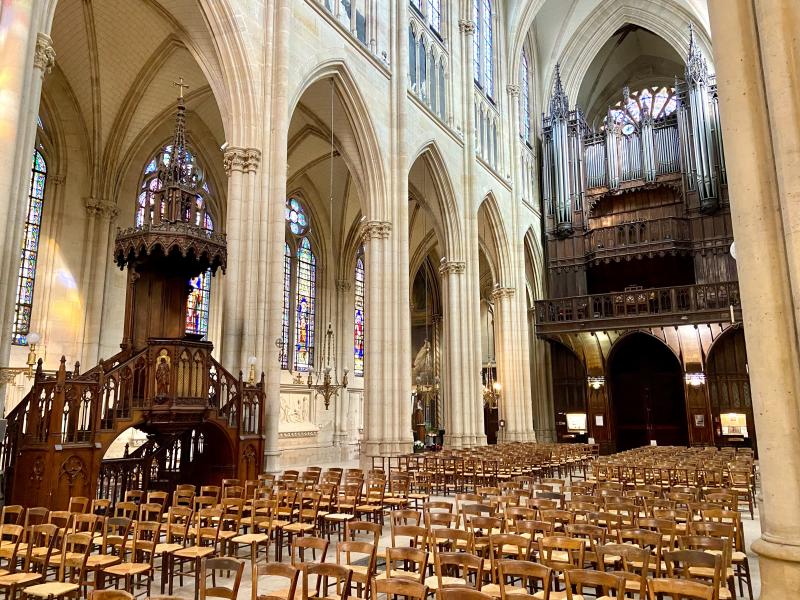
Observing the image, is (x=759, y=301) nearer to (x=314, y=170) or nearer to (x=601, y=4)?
(x=314, y=170)

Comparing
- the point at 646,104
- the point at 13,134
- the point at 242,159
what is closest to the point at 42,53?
the point at 13,134

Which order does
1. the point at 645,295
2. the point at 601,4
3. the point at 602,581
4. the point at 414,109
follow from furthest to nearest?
the point at 601,4
the point at 645,295
the point at 414,109
the point at 602,581

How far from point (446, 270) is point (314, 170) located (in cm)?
777

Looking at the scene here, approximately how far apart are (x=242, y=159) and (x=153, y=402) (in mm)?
6031


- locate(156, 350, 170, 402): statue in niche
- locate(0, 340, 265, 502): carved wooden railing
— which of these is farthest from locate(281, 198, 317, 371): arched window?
locate(156, 350, 170, 402): statue in niche

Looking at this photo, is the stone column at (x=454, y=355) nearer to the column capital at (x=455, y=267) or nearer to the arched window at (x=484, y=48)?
the column capital at (x=455, y=267)

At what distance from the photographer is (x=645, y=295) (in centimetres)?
2659

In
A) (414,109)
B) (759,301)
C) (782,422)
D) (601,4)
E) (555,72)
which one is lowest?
(782,422)

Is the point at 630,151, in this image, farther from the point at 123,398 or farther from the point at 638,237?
the point at 123,398

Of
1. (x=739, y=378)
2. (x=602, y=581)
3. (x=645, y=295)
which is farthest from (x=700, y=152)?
(x=602, y=581)

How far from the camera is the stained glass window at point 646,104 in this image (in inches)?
1343

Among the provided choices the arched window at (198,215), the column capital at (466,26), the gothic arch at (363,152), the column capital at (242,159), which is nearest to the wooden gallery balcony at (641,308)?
the column capital at (466,26)

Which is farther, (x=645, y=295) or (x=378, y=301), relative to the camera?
(x=645, y=295)

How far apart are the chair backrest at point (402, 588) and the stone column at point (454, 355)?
18796 mm
